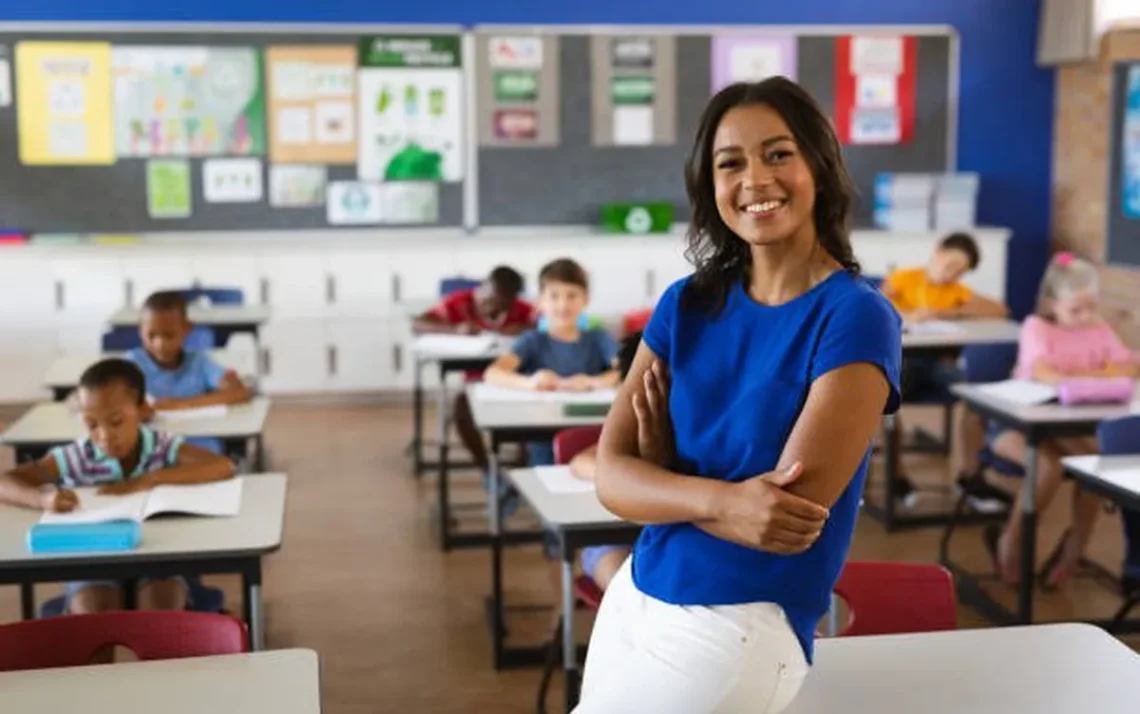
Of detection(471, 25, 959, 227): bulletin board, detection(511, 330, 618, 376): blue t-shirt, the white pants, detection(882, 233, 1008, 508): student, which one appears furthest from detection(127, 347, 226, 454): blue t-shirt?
detection(471, 25, 959, 227): bulletin board

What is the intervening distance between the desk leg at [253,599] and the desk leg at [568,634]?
2.10ft

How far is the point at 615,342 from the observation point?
16.6 ft

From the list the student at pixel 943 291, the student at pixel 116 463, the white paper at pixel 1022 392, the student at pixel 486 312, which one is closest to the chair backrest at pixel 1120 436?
the white paper at pixel 1022 392

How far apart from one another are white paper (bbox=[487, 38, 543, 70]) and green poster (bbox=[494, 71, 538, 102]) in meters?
0.04

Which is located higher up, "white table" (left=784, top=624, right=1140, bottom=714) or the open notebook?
"white table" (left=784, top=624, right=1140, bottom=714)

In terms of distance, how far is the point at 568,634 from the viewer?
3.19 meters

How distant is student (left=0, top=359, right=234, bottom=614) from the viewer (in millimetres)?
3324

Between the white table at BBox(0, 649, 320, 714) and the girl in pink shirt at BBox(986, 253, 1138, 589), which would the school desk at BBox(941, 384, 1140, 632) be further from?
the white table at BBox(0, 649, 320, 714)

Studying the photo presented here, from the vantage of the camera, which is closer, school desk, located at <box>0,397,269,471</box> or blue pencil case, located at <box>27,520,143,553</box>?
blue pencil case, located at <box>27,520,143,553</box>

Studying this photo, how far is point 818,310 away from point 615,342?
3.42m

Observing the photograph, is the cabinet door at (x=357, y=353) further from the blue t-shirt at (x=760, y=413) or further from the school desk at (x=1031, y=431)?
the blue t-shirt at (x=760, y=413)

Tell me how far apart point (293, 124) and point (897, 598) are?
635 centimetres

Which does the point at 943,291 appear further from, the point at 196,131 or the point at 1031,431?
the point at 196,131

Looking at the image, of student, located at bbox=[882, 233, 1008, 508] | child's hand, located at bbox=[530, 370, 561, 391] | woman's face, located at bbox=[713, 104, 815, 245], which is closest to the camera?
woman's face, located at bbox=[713, 104, 815, 245]
